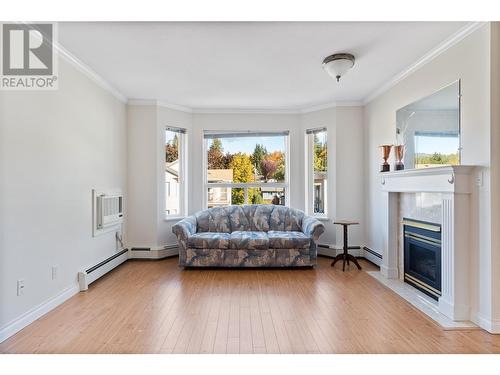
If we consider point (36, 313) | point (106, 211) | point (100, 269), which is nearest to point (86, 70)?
point (106, 211)

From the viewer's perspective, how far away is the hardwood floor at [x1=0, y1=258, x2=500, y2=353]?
2.18 meters

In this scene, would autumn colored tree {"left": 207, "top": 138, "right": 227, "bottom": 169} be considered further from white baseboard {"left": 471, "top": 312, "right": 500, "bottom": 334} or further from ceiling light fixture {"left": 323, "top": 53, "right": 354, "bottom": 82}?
white baseboard {"left": 471, "top": 312, "right": 500, "bottom": 334}

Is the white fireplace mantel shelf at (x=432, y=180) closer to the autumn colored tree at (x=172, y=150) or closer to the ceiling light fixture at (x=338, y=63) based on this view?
the ceiling light fixture at (x=338, y=63)

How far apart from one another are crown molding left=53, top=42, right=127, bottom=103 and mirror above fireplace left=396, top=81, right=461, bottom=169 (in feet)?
12.4

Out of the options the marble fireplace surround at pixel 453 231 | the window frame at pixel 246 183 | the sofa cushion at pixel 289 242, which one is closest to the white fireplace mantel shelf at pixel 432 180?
the marble fireplace surround at pixel 453 231

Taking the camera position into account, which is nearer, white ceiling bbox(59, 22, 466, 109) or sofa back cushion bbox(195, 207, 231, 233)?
white ceiling bbox(59, 22, 466, 109)

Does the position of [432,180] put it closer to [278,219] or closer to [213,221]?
[278,219]

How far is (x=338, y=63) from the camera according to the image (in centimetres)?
311

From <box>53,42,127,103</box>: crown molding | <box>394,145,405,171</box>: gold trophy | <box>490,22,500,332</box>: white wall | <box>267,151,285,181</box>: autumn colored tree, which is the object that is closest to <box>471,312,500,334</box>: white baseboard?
<box>490,22,500,332</box>: white wall

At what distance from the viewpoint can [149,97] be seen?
4668 millimetres

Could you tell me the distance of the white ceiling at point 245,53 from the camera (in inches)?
103

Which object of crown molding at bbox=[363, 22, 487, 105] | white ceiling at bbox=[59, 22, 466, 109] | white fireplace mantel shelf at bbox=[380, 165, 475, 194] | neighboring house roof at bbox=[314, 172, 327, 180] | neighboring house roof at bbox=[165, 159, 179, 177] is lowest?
white fireplace mantel shelf at bbox=[380, 165, 475, 194]
